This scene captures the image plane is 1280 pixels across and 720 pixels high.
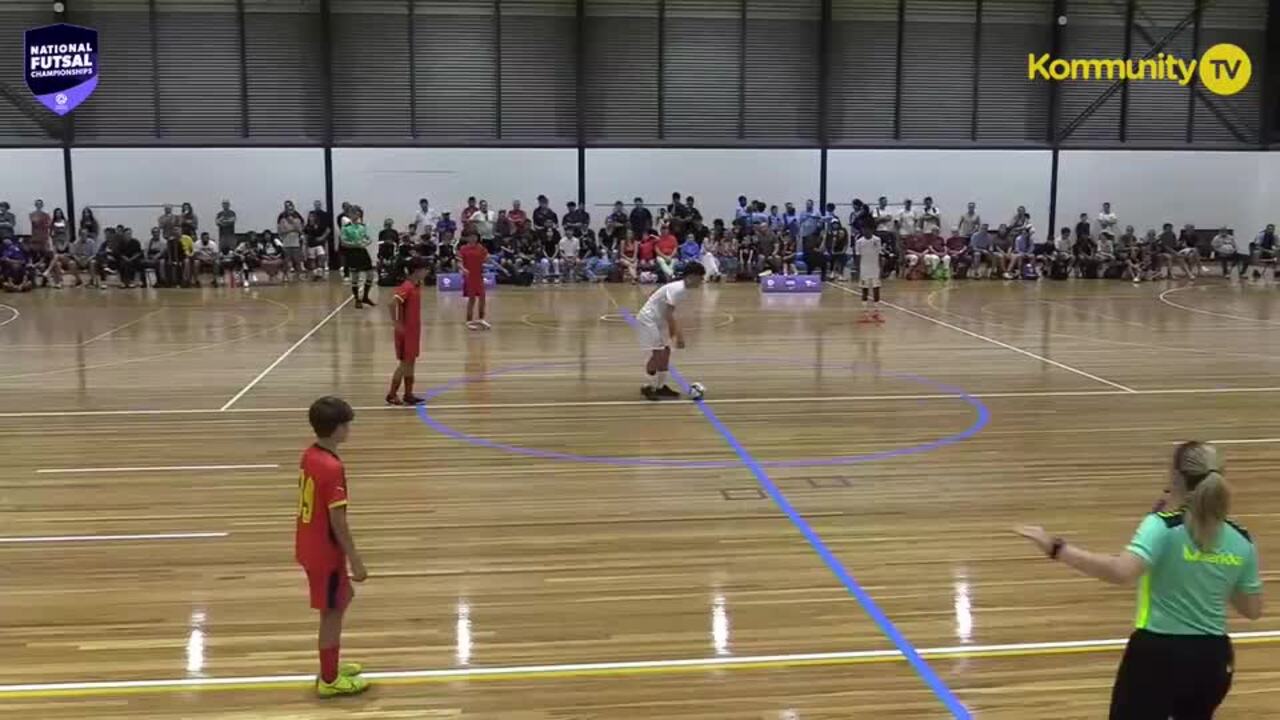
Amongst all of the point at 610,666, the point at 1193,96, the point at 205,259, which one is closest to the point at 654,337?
the point at 610,666

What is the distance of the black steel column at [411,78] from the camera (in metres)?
26.0

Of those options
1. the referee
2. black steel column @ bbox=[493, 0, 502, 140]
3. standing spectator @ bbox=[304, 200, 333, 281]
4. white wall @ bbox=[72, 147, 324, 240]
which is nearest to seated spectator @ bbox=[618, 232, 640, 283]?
black steel column @ bbox=[493, 0, 502, 140]

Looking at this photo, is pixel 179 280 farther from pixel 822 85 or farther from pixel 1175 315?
pixel 1175 315

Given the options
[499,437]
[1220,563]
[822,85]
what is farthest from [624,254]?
[1220,563]

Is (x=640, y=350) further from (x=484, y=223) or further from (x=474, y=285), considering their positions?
(x=484, y=223)

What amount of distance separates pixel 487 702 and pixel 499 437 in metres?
5.04

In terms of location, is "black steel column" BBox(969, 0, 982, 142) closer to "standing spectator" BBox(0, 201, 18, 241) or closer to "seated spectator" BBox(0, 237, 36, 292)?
"seated spectator" BBox(0, 237, 36, 292)

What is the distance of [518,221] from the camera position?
82.0ft

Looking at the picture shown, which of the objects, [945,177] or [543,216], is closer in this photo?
[543,216]

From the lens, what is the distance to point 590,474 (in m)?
8.57

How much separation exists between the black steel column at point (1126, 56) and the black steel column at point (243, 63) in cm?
A: 2119

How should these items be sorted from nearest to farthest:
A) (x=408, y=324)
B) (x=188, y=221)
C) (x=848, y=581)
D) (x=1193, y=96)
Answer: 1. (x=848, y=581)
2. (x=408, y=324)
3. (x=188, y=221)
4. (x=1193, y=96)

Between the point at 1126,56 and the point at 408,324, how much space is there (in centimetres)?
2327

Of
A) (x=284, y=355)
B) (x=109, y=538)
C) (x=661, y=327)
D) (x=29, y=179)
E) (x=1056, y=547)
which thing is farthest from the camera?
(x=29, y=179)
